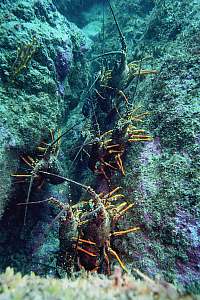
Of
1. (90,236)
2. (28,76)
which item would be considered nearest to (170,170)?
(90,236)

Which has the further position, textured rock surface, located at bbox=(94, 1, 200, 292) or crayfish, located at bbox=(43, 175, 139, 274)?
crayfish, located at bbox=(43, 175, 139, 274)

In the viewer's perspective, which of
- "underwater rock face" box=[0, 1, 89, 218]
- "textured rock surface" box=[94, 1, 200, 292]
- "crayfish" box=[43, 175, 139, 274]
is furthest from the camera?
"underwater rock face" box=[0, 1, 89, 218]

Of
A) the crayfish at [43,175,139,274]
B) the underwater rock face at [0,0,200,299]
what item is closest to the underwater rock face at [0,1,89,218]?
the underwater rock face at [0,0,200,299]

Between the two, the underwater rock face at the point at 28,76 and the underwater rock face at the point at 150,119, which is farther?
the underwater rock face at the point at 28,76

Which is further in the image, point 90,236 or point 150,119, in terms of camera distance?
point 150,119

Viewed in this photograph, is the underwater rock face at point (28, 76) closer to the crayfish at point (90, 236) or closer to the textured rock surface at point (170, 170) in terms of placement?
the crayfish at point (90, 236)

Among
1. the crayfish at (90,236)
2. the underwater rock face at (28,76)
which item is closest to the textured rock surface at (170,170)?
the crayfish at (90,236)

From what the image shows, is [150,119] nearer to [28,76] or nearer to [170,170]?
[170,170]

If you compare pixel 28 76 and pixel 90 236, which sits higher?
pixel 28 76

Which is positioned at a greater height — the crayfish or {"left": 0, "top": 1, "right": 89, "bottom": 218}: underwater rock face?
A: {"left": 0, "top": 1, "right": 89, "bottom": 218}: underwater rock face

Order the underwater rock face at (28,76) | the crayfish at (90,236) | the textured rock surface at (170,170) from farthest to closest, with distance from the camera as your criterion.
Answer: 1. the underwater rock face at (28,76)
2. the crayfish at (90,236)
3. the textured rock surface at (170,170)

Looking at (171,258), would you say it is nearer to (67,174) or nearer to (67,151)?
(67,174)

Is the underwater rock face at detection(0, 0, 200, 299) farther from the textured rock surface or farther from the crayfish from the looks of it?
the crayfish

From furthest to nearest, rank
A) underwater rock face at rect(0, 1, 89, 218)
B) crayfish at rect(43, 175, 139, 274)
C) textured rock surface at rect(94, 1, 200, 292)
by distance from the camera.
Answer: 1. underwater rock face at rect(0, 1, 89, 218)
2. crayfish at rect(43, 175, 139, 274)
3. textured rock surface at rect(94, 1, 200, 292)
